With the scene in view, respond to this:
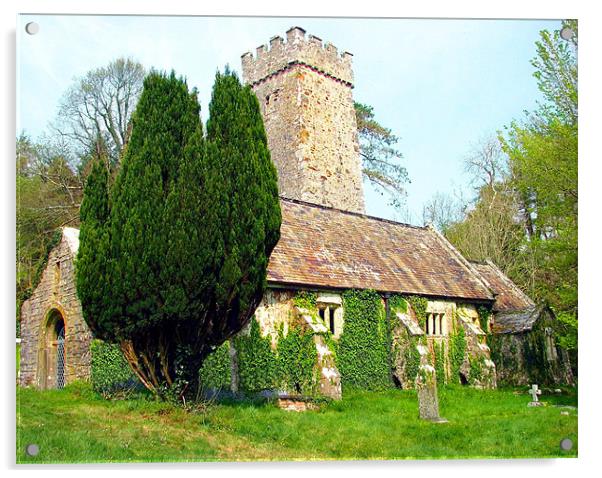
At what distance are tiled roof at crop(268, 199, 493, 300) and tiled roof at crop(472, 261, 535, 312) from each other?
866mm

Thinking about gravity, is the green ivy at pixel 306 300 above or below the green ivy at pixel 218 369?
above

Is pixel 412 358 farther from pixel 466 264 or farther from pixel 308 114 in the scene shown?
pixel 308 114

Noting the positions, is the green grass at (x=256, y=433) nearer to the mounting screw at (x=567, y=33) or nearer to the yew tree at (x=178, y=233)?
the yew tree at (x=178, y=233)

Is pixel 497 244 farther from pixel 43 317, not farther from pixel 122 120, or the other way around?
pixel 43 317

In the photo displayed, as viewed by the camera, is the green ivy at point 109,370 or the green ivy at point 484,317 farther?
the green ivy at point 484,317

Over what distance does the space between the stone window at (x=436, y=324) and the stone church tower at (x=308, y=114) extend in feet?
24.1

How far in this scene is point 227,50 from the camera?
11812 millimetres

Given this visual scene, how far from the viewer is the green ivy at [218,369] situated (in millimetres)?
14693

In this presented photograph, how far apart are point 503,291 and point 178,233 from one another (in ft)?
54.0

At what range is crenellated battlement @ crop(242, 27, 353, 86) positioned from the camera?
80.3 ft

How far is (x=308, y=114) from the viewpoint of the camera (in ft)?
84.3

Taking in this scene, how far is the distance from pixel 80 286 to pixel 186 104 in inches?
148

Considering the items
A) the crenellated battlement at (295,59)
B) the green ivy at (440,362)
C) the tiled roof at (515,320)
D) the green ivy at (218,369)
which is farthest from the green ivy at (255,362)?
the crenellated battlement at (295,59)

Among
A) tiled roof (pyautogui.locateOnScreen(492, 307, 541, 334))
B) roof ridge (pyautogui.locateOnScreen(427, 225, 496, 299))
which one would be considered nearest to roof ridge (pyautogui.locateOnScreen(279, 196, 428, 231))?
Answer: roof ridge (pyautogui.locateOnScreen(427, 225, 496, 299))
